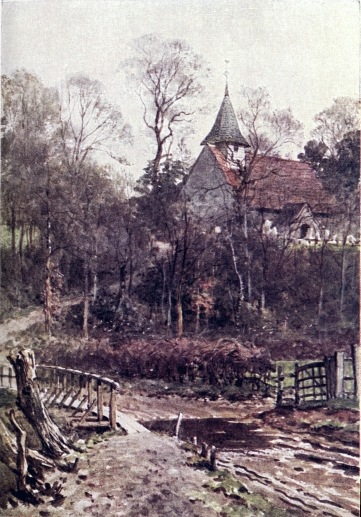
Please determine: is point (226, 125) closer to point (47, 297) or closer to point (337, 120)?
point (337, 120)

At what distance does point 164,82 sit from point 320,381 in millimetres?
2622

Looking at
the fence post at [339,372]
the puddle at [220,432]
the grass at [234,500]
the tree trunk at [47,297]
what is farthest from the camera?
the tree trunk at [47,297]

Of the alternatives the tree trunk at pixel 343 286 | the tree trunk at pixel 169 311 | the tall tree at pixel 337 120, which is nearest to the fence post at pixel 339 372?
the tree trunk at pixel 343 286

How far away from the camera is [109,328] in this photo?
4.61 metres

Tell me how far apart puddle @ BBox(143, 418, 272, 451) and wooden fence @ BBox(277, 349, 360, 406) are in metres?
0.32

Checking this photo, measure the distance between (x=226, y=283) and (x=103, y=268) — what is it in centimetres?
98

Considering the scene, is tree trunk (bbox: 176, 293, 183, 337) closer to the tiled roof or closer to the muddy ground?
the muddy ground

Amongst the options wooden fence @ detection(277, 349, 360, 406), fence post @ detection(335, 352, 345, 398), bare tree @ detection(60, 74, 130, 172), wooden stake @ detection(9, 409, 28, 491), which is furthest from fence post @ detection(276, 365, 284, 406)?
bare tree @ detection(60, 74, 130, 172)

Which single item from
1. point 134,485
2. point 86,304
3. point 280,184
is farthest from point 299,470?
point 280,184

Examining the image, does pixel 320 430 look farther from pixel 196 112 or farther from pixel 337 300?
pixel 196 112

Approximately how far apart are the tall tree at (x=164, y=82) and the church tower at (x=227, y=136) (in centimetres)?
22

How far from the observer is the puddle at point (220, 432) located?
170 inches

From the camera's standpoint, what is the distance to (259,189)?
455 centimetres

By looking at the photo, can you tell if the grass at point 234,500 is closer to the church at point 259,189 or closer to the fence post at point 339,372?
the fence post at point 339,372
